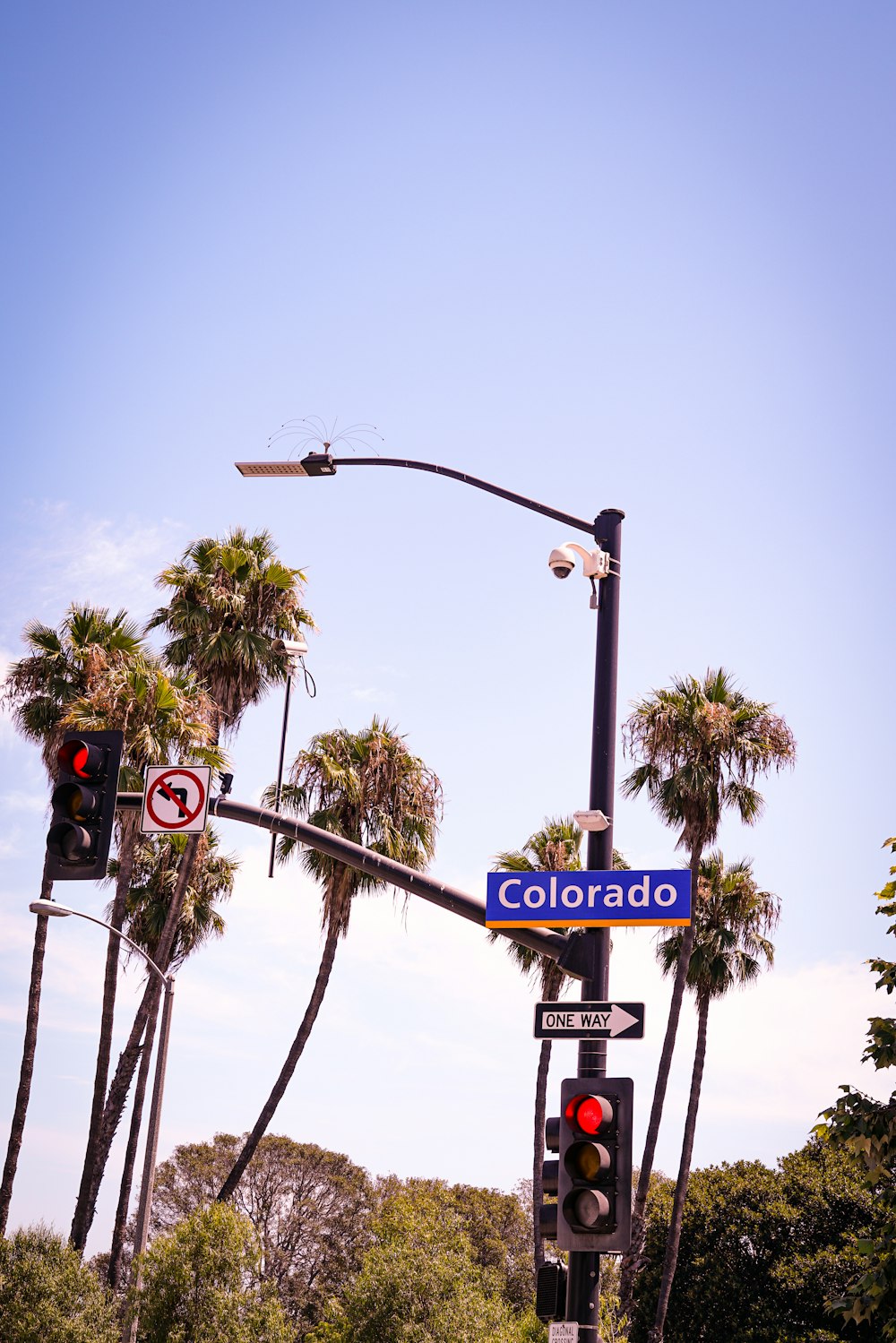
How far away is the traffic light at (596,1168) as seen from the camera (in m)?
7.25

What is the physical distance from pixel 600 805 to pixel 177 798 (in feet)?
10.8

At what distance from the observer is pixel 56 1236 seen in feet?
97.3

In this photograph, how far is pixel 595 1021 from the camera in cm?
795

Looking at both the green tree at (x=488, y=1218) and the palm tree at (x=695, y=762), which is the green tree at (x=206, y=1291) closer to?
the palm tree at (x=695, y=762)

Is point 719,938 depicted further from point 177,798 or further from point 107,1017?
point 177,798

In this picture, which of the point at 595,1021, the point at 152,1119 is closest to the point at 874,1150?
the point at 595,1021

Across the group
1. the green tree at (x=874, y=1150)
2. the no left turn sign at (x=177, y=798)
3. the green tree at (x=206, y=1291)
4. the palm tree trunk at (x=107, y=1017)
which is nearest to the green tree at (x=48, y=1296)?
the palm tree trunk at (x=107, y=1017)

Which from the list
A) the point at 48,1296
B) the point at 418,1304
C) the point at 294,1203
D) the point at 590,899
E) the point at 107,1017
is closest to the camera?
the point at 590,899

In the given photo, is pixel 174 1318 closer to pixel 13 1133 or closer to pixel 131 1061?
pixel 13 1133

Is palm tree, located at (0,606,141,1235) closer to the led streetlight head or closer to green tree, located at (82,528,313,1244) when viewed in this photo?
green tree, located at (82,528,313,1244)

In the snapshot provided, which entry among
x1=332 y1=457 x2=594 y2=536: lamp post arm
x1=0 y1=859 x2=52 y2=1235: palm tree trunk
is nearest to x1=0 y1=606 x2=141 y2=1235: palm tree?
x1=0 y1=859 x2=52 y2=1235: palm tree trunk

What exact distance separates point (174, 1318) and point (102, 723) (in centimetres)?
1255

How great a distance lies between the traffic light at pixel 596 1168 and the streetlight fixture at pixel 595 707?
195 mm

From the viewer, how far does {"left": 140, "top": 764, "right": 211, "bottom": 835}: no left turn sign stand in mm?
9378
